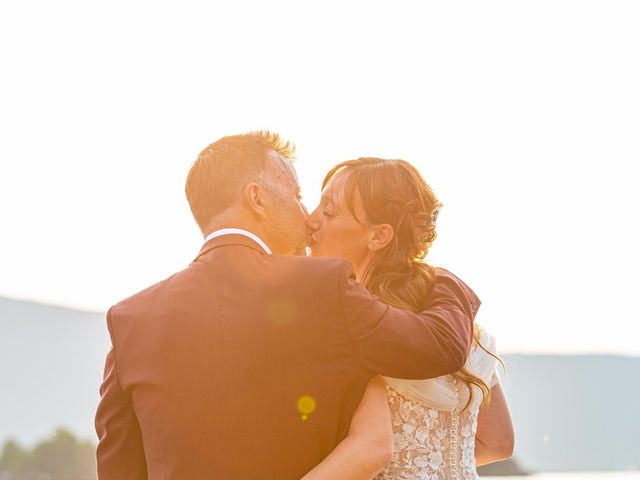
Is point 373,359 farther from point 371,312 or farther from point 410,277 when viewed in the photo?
point 410,277

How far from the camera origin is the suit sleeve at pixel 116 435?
3.67 metres

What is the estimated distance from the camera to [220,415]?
3.34m

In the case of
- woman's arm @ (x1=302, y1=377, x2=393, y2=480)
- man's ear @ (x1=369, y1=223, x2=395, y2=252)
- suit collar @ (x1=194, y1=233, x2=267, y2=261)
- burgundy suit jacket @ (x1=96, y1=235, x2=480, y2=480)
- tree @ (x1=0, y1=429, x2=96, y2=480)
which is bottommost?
tree @ (x1=0, y1=429, x2=96, y2=480)

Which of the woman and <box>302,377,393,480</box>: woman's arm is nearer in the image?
<box>302,377,393,480</box>: woman's arm

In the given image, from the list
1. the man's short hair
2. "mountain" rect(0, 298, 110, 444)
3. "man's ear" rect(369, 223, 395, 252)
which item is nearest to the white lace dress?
"man's ear" rect(369, 223, 395, 252)

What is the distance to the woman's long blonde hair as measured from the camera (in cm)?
430

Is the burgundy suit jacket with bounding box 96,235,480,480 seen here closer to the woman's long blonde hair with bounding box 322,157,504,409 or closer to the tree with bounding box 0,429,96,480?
the woman's long blonde hair with bounding box 322,157,504,409

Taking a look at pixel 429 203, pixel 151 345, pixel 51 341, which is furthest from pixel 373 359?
pixel 51 341

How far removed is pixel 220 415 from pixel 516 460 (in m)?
50.6

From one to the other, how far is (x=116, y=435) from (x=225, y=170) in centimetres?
120

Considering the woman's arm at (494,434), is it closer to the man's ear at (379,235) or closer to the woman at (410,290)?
the woman at (410,290)

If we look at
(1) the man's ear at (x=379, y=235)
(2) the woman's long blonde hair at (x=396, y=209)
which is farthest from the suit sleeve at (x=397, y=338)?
(1) the man's ear at (x=379, y=235)

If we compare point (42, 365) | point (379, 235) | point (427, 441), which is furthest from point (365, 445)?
point (42, 365)

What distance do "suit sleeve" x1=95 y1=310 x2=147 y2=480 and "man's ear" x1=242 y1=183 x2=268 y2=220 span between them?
74cm
